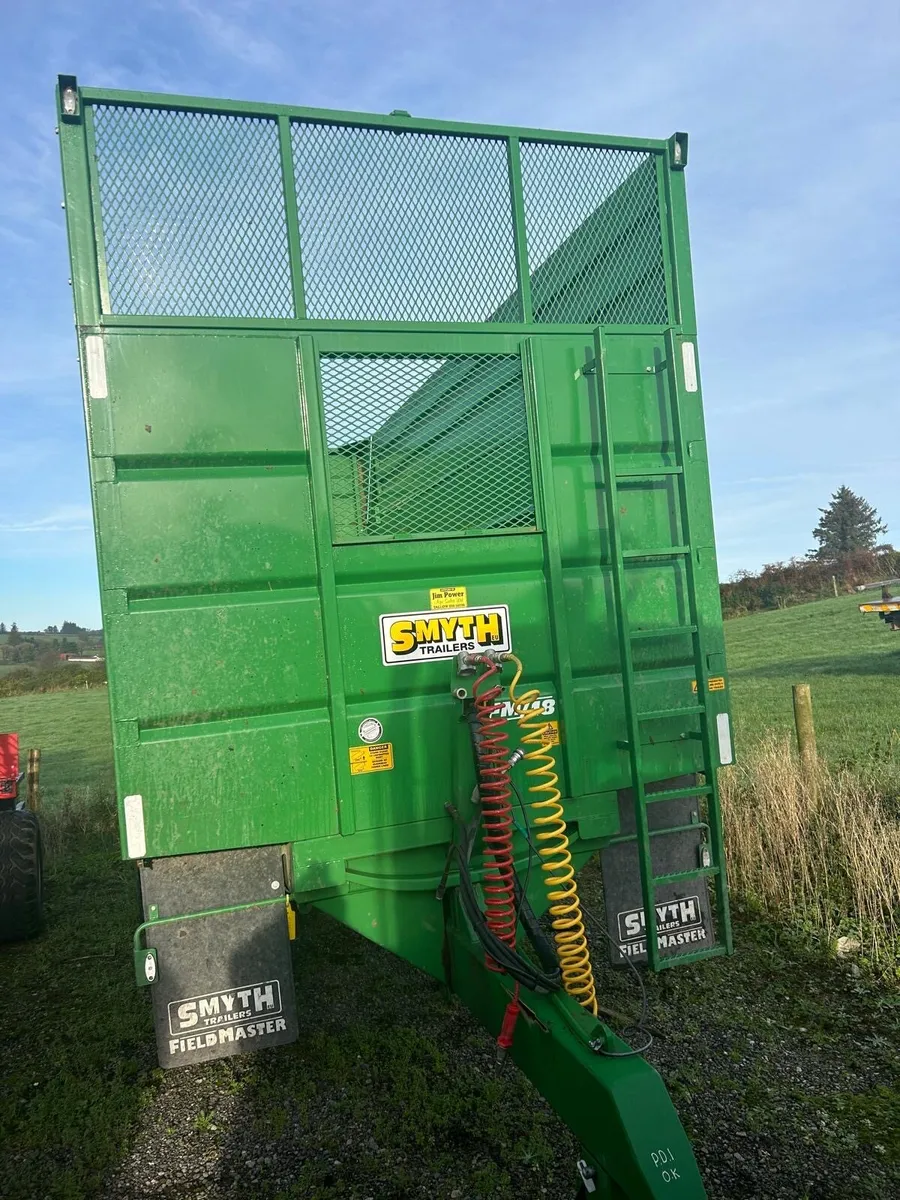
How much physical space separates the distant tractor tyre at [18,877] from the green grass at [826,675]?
251 inches

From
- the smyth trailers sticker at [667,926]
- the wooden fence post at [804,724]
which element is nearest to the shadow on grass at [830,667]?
the wooden fence post at [804,724]

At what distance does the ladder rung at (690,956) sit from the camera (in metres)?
3.49

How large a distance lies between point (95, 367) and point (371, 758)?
5.44 feet

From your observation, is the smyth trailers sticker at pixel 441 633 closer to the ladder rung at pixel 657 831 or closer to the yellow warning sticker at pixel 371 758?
the yellow warning sticker at pixel 371 758

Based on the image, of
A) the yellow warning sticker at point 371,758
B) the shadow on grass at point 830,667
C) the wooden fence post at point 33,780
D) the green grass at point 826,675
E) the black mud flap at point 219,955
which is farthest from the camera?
the shadow on grass at point 830,667

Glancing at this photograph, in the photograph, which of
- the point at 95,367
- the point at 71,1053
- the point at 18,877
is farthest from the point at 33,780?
the point at 95,367

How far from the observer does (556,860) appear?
3.06m

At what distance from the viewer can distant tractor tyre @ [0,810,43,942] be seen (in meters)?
5.27

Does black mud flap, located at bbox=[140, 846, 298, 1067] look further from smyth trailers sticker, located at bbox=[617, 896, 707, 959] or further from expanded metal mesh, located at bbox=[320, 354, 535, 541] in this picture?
smyth trailers sticker, located at bbox=[617, 896, 707, 959]

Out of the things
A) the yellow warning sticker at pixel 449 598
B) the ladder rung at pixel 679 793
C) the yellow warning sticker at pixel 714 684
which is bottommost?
the ladder rung at pixel 679 793

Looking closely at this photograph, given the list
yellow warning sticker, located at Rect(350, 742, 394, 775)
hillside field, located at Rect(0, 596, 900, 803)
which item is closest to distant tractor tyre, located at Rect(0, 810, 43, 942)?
hillside field, located at Rect(0, 596, 900, 803)

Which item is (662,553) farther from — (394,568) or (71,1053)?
(71,1053)

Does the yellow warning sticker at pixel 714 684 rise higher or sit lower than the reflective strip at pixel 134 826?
higher

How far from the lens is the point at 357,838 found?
123 inches
